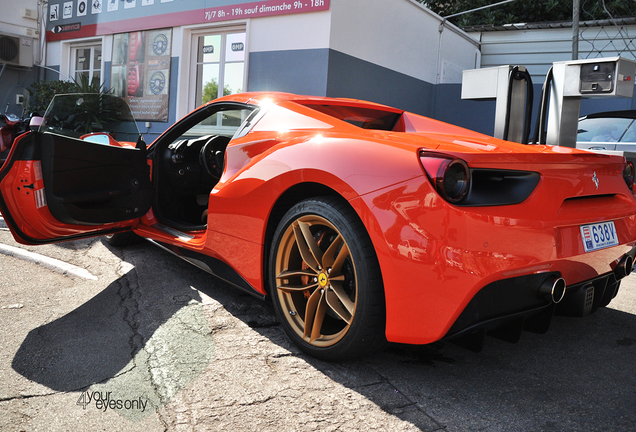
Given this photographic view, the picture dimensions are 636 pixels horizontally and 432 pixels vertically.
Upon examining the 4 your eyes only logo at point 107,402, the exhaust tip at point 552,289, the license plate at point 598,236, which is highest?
the license plate at point 598,236

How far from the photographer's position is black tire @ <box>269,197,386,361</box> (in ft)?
6.53

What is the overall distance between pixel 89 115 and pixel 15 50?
10.7 metres

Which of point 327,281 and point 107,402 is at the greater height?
point 327,281

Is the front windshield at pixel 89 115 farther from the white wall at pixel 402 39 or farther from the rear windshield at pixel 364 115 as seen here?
the white wall at pixel 402 39

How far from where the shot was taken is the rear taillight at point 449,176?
178 centimetres

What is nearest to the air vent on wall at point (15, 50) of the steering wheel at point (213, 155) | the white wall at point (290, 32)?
the white wall at point (290, 32)

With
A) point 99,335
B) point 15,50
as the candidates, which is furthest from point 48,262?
point 15,50

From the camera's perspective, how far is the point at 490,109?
38.3 ft

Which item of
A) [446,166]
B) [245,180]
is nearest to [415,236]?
[446,166]

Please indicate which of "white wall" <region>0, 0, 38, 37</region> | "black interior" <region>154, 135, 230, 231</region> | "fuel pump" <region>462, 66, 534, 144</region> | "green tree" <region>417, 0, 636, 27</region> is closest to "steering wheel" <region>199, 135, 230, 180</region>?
"black interior" <region>154, 135, 230, 231</region>

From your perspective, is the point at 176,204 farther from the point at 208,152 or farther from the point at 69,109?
the point at 69,109

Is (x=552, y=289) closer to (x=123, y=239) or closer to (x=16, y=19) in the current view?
(x=123, y=239)

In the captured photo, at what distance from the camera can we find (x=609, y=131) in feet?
20.6

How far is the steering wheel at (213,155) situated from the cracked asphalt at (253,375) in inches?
41.7
